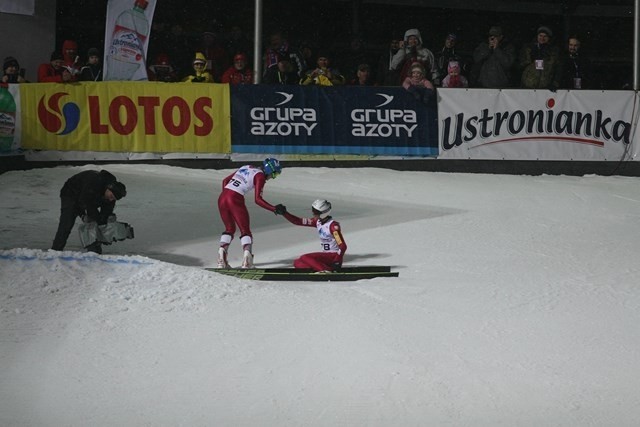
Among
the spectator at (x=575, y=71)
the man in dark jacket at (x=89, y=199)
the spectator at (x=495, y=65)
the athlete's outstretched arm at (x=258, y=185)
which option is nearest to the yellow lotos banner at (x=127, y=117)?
the spectator at (x=495, y=65)

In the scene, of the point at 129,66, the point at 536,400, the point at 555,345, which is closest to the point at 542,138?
the point at 129,66

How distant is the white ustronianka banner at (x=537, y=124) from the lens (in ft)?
56.2

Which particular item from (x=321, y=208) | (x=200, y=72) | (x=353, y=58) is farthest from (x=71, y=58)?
(x=321, y=208)

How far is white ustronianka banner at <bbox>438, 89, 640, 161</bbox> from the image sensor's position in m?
17.1

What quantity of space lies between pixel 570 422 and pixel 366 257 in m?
5.23

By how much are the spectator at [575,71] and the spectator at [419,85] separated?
240 centimetres

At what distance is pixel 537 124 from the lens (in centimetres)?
1719

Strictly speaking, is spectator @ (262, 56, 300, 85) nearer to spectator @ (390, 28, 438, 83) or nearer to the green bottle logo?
spectator @ (390, 28, 438, 83)

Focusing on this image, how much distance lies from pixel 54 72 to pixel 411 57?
595 cm

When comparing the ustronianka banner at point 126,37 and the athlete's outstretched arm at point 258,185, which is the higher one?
the ustronianka banner at point 126,37

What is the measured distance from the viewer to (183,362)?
7.91 metres

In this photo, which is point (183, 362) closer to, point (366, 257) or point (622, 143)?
point (366, 257)

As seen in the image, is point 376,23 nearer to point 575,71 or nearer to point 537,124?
point 575,71

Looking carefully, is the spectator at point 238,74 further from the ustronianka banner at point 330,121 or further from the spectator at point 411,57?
the spectator at point 411,57
